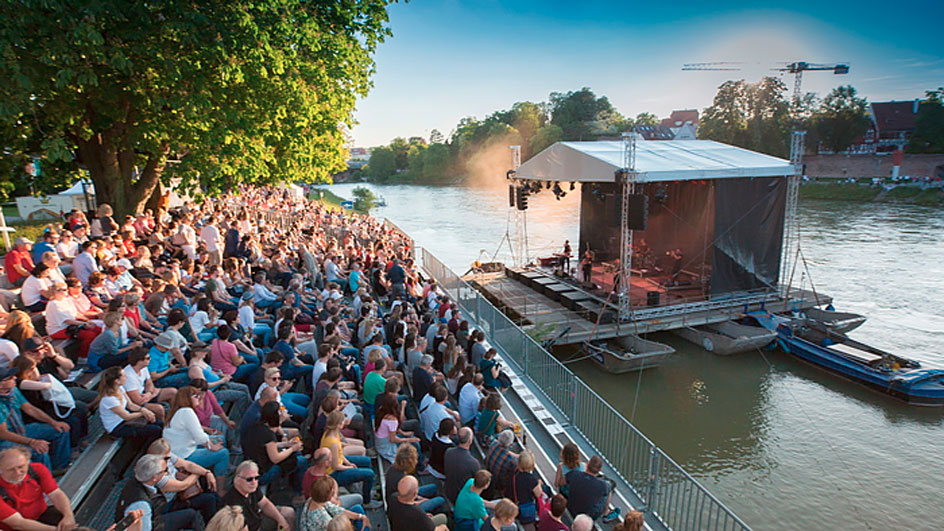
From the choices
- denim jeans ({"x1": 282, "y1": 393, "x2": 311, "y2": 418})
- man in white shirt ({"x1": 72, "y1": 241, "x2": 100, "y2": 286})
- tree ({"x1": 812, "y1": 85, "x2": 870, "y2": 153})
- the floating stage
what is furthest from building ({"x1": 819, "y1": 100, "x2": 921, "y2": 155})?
man in white shirt ({"x1": 72, "y1": 241, "x2": 100, "y2": 286})

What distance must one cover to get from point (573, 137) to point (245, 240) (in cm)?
7696

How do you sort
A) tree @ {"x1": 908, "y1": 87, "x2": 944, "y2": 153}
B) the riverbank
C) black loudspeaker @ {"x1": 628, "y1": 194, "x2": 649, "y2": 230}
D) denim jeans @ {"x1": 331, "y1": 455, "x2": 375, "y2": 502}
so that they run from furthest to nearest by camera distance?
1. tree @ {"x1": 908, "y1": 87, "x2": 944, "y2": 153}
2. the riverbank
3. black loudspeaker @ {"x1": 628, "y1": 194, "x2": 649, "y2": 230}
4. denim jeans @ {"x1": 331, "y1": 455, "x2": 375, "y2": 502}

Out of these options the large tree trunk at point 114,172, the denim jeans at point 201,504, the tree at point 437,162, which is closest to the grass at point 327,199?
the large tree trunk at point 114,172

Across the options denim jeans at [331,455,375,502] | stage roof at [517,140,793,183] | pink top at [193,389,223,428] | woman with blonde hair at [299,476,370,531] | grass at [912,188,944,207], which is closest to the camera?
woman with blonde hair at [299,476,370,531]

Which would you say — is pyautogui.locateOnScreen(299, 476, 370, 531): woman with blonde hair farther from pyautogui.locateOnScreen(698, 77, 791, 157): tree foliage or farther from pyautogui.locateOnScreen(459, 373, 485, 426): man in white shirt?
pyautogui.locateOnScreen(698, 77, 791, 157): tree foliage

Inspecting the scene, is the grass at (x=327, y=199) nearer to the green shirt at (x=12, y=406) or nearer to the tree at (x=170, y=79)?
the tree at (x=170, y=79)

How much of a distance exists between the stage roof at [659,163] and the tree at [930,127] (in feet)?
181

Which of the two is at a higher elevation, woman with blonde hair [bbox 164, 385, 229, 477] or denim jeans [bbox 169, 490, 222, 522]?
woman with blonde hair [bbox 164, 385, 229, 477]

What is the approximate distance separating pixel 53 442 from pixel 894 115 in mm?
92022

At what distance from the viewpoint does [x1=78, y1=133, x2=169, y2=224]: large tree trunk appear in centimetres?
1187

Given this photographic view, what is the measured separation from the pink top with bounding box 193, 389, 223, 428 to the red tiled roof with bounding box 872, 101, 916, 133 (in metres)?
87.9

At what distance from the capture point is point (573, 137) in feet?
270

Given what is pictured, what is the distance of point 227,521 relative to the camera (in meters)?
2.99

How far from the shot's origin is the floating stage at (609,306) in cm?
1401
